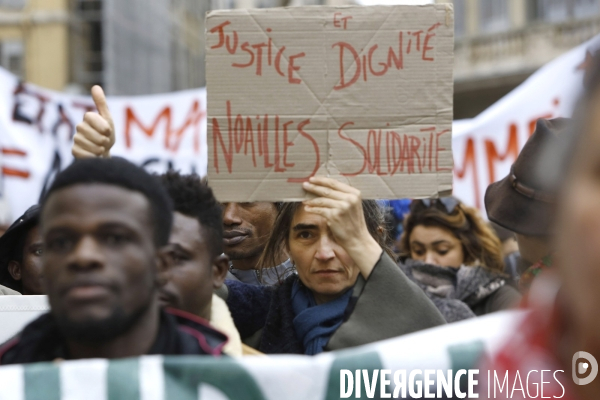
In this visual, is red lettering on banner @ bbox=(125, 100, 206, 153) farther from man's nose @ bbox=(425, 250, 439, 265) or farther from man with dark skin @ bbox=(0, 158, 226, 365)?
man with dark skin @ bbox=(0, 158, 226, 365)

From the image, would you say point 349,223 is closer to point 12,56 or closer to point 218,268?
point 218,268

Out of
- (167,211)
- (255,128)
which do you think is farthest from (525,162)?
(167,211)

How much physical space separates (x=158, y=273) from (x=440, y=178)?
112cm

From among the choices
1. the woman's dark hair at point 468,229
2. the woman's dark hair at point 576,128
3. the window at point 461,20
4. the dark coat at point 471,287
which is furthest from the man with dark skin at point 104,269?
the window at point 461,20

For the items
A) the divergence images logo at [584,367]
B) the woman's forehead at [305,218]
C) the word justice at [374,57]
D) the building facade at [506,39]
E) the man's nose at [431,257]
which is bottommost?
the man's nose at [431,257]

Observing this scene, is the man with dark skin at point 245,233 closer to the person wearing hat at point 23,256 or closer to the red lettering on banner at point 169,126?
the person wearing hat at point 23,256

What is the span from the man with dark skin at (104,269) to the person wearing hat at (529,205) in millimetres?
1313

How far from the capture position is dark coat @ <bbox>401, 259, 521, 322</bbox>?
4.13 metres

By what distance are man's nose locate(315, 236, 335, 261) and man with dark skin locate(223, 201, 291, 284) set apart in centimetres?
78

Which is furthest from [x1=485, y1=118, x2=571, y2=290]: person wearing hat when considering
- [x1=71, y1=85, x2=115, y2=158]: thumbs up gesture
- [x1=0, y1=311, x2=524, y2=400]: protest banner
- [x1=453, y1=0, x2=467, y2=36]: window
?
[x1=453, y1=0, x2=467, y2=36]: window

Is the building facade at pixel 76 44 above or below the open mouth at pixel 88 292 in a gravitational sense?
above

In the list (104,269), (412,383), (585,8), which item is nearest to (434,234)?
(412,383)

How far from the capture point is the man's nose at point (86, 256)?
147 cm

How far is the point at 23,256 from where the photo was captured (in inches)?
126
